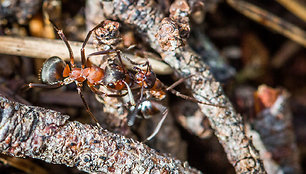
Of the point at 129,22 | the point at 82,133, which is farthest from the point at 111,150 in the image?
the point at 129,22

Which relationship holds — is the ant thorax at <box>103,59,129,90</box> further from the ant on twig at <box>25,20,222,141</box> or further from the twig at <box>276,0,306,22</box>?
the twig at <box>276,0,306,22</box>

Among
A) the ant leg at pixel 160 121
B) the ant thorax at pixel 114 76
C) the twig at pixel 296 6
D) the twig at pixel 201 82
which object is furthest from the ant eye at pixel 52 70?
the twig at pixel 296 6

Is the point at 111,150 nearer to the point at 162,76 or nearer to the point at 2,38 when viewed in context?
the point at 162,76

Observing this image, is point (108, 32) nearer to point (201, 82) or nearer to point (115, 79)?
point (115, 79)

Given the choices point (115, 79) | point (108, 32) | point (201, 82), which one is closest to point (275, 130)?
point (201, 82)

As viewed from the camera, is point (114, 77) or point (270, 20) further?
point (270, 20)
